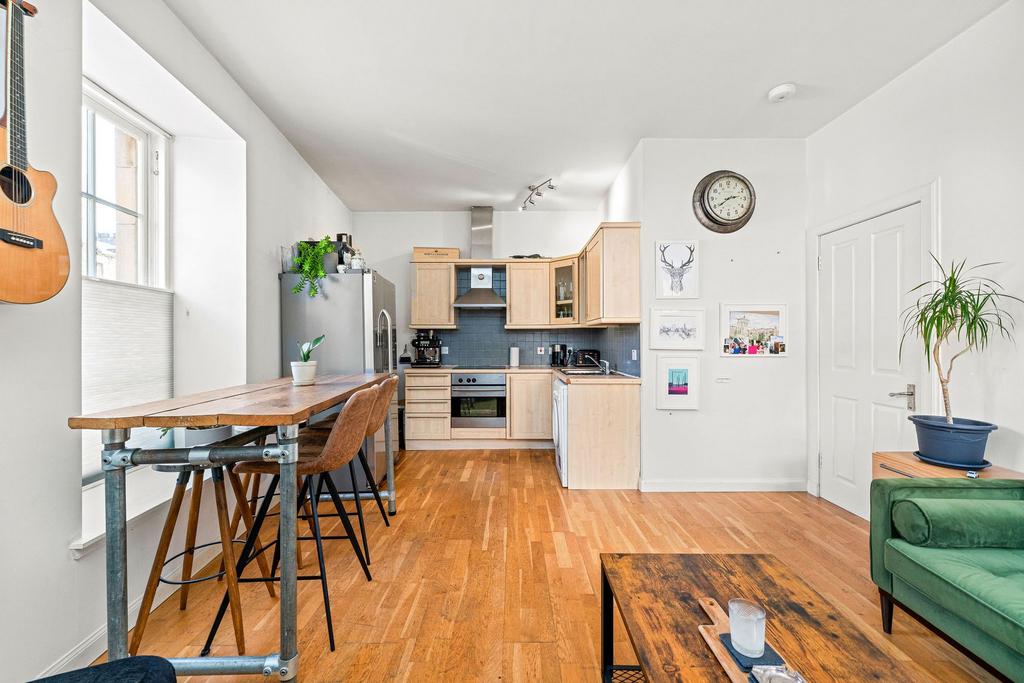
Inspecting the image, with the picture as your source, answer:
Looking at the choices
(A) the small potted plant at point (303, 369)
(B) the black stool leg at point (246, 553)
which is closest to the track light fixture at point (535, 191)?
(A) the small potted plant at point (303, 369)

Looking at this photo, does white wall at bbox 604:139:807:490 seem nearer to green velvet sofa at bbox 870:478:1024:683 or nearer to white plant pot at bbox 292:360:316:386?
green velvet sofa at bbox 870:478:1024:683

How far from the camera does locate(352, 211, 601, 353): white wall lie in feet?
19.4

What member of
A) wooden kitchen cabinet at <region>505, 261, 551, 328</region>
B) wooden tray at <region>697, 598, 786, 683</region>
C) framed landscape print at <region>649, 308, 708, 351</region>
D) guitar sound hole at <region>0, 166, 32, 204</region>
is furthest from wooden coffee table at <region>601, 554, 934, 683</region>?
wooden kitchen cabinet at <region>505, 261, 551, 328</region>

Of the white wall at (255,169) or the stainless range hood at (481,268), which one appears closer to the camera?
the white wall at (255,169)

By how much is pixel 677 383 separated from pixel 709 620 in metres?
2.71

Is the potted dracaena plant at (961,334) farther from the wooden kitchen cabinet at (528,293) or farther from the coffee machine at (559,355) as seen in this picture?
the coffee machine at (559,355)

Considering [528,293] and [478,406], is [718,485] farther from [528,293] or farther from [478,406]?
[528,293]

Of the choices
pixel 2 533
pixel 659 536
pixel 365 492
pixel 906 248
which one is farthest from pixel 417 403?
pixel 906 248

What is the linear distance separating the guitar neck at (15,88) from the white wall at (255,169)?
0.63 meters

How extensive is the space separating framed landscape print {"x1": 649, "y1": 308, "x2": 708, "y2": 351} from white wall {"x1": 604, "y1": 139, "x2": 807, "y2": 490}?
0.06m

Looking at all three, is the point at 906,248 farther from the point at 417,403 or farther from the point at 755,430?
the point at 417,403

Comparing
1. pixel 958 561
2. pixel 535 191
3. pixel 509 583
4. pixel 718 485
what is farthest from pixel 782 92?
pixel 509 583

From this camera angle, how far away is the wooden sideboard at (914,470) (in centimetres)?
209

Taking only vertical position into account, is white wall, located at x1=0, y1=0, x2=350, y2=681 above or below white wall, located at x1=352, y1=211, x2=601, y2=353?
below
